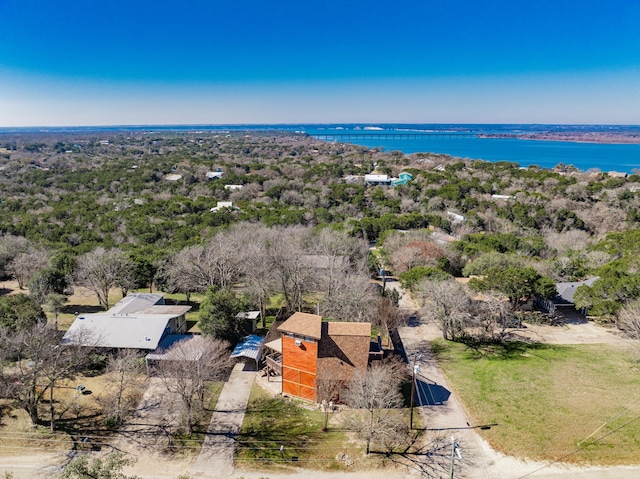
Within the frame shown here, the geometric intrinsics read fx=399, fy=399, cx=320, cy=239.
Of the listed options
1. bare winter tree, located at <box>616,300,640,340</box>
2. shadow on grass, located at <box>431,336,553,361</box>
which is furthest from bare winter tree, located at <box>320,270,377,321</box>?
bare winter tree, located at <box>616,300,640,340</box>

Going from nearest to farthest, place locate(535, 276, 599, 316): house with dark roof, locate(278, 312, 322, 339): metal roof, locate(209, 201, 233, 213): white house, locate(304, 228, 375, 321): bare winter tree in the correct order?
locate(278, 312, 322, 339): metal roof < locate(304, 228, 375, 321): bare winter tree < locate(535, 276, 599, 316): house with dark roof < locate(209, 201, 233, 213): white house

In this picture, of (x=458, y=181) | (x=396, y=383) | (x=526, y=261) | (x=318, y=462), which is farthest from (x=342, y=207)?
(x=318, y=462)

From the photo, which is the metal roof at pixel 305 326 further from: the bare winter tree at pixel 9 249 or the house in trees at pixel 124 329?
the bare winter tree at pixel 9 249

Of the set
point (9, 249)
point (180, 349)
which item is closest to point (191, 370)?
point (180, 349)

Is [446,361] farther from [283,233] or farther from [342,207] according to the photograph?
[342,207]

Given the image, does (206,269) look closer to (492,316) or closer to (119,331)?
(119,331)

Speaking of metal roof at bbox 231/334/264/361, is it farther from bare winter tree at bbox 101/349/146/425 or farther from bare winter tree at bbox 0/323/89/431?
bare winter tree at bbox 0/323/89/431

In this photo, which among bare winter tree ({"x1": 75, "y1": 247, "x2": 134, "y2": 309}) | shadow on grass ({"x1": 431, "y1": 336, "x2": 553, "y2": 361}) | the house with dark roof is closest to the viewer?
shadow on grass ({"x1": 431, "y1": 336, "x2": 553, "y2": 361})
